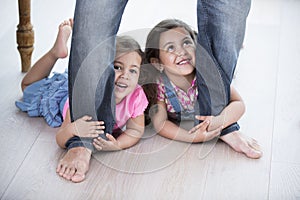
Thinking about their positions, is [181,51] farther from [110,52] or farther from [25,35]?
[25,35]

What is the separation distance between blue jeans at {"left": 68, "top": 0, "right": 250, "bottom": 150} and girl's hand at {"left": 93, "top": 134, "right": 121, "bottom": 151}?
27 millimetres

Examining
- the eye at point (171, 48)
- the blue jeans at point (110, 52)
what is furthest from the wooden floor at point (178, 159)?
the eye at point (171, 48)

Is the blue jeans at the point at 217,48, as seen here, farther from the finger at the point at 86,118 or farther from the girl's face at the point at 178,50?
the finger at the point at 86,118

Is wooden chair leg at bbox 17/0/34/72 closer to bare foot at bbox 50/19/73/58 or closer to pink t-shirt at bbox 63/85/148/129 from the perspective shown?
bare foot at bbox 50/19/73/58

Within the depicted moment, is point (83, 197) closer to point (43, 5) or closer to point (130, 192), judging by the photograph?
point (130, 192)

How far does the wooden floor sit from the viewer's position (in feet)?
5.32

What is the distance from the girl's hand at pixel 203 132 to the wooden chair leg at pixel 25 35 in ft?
1.98

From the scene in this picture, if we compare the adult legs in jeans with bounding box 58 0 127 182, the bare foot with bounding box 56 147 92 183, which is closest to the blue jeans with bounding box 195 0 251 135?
the adult legs in jeans with bounding box 58 0 127 182

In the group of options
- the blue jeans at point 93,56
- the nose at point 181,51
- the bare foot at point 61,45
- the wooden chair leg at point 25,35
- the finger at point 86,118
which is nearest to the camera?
the blue jeans at point 93,56

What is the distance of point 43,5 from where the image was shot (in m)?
2.49

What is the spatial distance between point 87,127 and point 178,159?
0.80 ft

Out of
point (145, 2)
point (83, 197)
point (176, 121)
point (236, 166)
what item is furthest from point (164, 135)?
point (145, 2)

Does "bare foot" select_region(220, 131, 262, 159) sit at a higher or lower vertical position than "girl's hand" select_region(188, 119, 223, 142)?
lower

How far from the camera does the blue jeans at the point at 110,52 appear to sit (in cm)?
157
